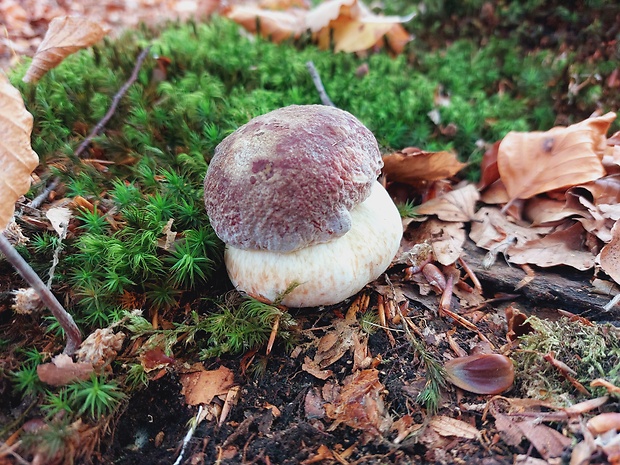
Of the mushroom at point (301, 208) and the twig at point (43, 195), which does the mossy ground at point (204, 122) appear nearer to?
the twig at point (43, 195)

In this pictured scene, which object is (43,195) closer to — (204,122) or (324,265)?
(204,122)

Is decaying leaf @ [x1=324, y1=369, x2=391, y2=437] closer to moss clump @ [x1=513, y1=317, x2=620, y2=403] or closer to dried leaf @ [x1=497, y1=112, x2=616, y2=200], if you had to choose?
moss clump @ [x1=513, y1=317, x2=620, y2=403]

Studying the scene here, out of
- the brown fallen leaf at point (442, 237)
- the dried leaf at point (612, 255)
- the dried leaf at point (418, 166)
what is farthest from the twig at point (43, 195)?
the dried leaf at point (612, 255)

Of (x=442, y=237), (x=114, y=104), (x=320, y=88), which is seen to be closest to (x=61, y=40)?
(x=114, y=104)

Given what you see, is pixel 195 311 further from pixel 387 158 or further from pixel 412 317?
pixel 387 158

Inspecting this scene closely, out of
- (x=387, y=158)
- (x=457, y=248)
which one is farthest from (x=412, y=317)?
(x=387, y=158)

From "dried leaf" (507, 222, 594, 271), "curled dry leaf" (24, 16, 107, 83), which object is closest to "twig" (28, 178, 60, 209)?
"curled dry leaf" (24, 16, 107, 83)
